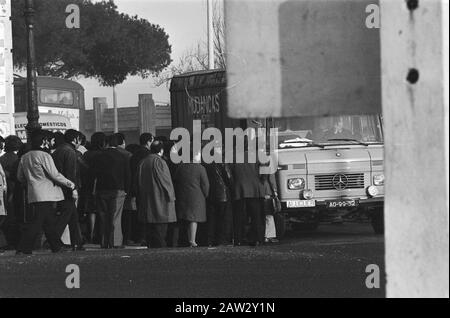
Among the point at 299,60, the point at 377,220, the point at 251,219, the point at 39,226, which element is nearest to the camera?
the point at 299,60

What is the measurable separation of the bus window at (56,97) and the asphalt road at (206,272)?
71.9ft

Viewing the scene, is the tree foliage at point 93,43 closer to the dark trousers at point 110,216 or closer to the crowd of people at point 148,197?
the crowd of people at point 148,197

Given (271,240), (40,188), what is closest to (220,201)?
(271,240)

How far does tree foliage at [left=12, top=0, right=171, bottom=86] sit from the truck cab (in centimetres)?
3757

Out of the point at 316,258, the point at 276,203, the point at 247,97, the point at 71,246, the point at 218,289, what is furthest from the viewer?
the point at 276,203

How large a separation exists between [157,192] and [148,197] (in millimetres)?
146

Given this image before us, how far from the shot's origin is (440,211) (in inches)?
105

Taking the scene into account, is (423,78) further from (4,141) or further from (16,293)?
(4,141)

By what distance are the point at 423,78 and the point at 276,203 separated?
14.2 m

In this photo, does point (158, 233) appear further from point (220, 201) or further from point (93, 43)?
point (93, 43)

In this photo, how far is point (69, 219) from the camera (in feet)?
50.4

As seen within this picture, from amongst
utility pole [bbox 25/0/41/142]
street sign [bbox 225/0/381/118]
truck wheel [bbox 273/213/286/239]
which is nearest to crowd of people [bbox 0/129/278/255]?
truck wheel [bbox 273/213/286/239]

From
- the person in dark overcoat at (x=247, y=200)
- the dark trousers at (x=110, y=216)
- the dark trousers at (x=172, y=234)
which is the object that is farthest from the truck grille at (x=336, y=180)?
the dark trousers at (x=110, y=216)
